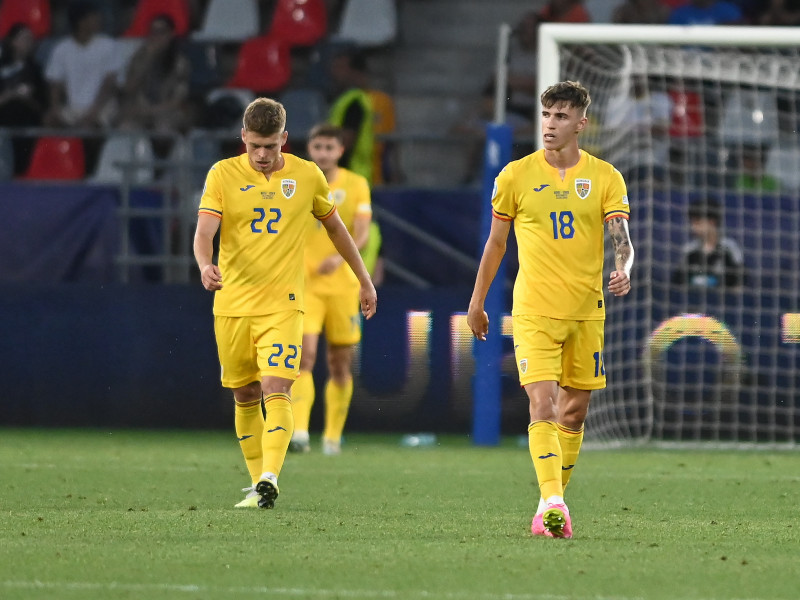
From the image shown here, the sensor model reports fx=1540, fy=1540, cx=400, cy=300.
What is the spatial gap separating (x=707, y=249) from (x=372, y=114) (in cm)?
372

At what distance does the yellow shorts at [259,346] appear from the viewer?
710cm

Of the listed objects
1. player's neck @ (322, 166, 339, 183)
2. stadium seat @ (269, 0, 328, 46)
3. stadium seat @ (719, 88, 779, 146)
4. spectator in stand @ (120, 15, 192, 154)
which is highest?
stadium seat @ (269, 0, 328, 46)

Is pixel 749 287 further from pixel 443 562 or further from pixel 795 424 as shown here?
pixel 443 562

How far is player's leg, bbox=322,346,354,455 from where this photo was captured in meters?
10.6

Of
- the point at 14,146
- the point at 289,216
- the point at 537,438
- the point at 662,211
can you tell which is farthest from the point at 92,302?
the point at 537,438

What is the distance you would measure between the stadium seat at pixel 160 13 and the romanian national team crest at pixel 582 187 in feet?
35.0

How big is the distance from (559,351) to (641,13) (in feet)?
33.4

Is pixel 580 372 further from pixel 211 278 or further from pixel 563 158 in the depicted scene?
pixel 211 278

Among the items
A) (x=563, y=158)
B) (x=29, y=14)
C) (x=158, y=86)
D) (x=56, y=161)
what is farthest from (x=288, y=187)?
(x=29, y=14)

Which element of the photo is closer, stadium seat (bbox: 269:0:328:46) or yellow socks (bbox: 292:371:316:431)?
yellow socks (bbox: 292:371:316:431)

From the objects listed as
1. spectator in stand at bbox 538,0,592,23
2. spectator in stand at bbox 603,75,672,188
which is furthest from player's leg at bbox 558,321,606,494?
spectator in stand at bbox 538,0,592,23

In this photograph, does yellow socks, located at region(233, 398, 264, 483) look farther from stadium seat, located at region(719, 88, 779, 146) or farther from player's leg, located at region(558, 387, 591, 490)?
stadium seat, located at region(719, 88, 779, 146)

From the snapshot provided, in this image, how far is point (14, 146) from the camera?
1492cm

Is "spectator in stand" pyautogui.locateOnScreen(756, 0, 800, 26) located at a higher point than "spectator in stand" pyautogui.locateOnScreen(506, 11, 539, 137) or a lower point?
higher
